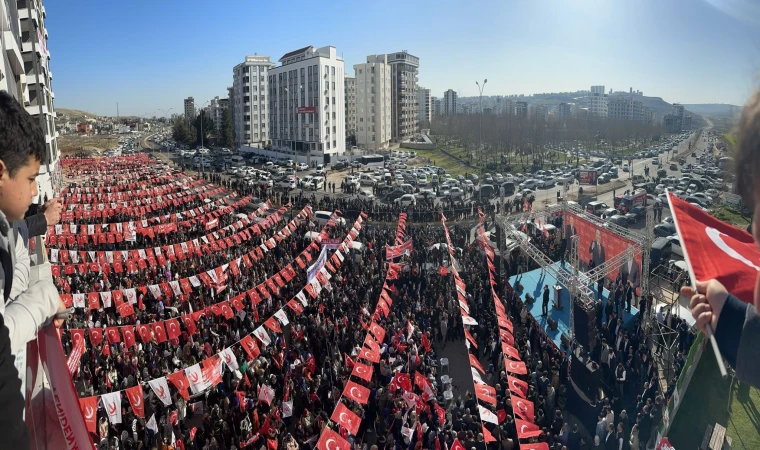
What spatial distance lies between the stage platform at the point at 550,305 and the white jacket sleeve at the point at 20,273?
13.4 metres

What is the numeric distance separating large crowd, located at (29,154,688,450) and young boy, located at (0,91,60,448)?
23.5 ft

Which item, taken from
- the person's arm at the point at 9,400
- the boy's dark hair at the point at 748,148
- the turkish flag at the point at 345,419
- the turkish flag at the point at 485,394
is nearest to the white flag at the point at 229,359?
the turkish flag at the point at 345,419

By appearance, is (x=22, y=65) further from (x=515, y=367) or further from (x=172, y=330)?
(x=515, y=367)

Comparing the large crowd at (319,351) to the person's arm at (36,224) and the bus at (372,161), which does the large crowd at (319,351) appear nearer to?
the person's arm at (36,224)

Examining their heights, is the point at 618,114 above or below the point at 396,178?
above

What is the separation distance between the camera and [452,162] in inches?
2744

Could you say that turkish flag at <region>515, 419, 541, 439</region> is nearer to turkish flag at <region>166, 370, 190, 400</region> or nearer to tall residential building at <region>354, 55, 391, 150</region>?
turkish flag at <region>166, 370, 190, 400</region>

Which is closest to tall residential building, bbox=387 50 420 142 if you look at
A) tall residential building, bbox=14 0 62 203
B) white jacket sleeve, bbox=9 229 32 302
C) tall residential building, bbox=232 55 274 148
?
tall residential building, bbox=232 55 274 148

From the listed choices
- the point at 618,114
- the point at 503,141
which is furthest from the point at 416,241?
the point at 618,114

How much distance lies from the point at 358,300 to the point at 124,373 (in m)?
7.43

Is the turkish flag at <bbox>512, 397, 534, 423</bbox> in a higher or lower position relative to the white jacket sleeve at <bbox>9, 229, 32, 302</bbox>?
lower

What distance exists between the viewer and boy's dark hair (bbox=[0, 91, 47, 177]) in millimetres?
2049

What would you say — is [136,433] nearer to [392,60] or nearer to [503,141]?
[503,141]

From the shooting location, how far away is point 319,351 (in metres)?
14.2
